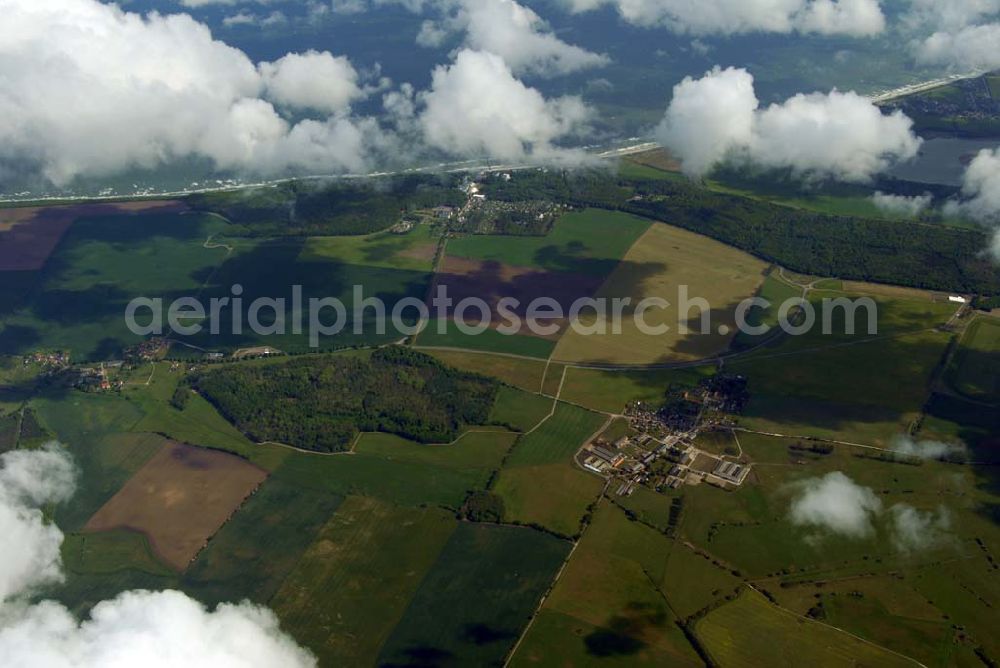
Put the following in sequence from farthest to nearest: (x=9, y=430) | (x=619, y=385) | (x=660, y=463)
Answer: (x=619, y=385)
(x=9, y=430)
(x=660, y=463)

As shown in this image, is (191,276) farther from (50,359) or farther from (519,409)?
(519,409)

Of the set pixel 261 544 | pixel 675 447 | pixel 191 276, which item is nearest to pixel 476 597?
pixel 261 544

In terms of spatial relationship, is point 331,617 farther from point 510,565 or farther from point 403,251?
point 403,251

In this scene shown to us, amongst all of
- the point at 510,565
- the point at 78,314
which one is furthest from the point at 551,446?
the point at 78,314

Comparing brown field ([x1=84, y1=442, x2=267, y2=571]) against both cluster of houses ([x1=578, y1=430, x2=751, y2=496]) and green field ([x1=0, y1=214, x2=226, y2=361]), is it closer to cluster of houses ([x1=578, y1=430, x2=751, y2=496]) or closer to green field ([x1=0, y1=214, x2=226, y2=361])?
green field ([x1=0, y1=214, x2=226, y2=361])

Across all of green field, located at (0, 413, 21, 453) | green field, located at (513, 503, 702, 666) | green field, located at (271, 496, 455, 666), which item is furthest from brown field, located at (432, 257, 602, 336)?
green field, located at (0, 413, 21, 453)

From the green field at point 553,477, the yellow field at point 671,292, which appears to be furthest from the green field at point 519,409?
the yellow field at point 671,292

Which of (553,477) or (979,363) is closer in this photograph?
(553,477)
